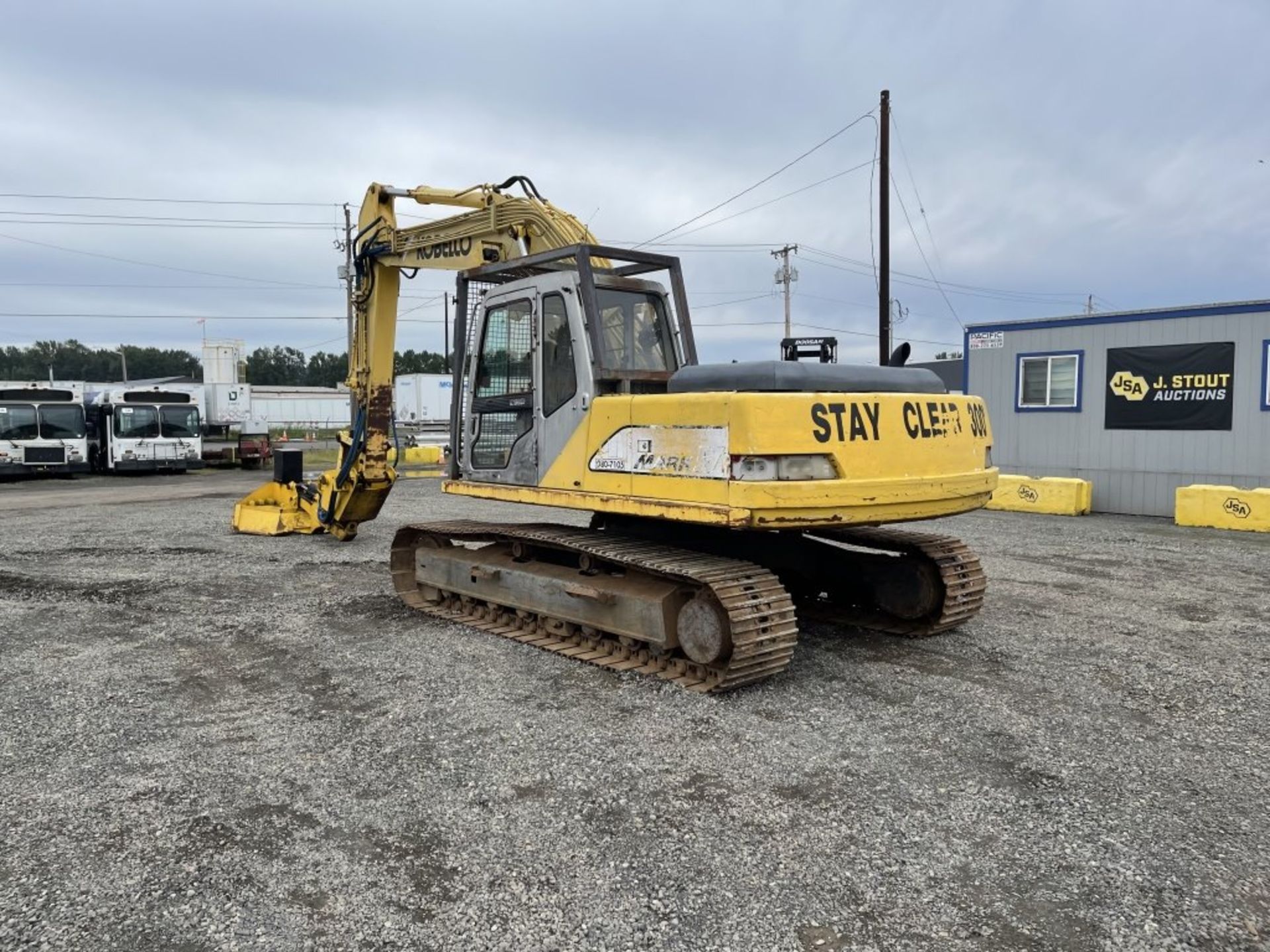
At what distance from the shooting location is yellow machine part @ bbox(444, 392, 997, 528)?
5.29 metres

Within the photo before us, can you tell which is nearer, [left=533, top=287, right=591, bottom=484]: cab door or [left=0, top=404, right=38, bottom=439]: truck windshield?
[left=533, top=287, right=591, bottom=484]: cab door

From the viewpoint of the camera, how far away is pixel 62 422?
2523cm

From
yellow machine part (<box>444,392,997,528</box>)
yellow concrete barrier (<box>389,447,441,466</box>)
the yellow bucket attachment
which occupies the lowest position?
the yellow bucket attachment

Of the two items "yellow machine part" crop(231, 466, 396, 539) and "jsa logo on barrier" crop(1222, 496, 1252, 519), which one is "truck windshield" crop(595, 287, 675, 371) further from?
"jsa logo on barrier" crop(1222, 496, 1252, 519)

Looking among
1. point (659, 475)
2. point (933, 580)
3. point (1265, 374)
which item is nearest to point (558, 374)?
point (659, 475)

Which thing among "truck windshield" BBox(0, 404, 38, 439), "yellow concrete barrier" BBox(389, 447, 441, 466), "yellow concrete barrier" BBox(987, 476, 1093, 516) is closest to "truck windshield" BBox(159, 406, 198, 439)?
"truck windshield" BBox(0, 404, 38, 439)

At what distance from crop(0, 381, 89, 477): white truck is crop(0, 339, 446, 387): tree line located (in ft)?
241

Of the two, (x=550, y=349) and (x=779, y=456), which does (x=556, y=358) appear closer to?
(x=550, y=349)

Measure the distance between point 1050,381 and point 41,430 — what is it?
25046 millimetres

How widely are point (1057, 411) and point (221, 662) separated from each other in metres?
14.8

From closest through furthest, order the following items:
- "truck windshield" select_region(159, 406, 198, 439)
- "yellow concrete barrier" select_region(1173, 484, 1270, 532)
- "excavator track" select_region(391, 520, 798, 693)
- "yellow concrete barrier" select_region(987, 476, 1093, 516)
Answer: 1. "excavator track" select_region(391, 520, 798, 693)
2. "yellow concrete barrier" select_region(1173, 484, 1270, 532)
3. "yellow concrete barrier" select_region(987, 476, 1093, 516)
4. "truck windshield" select_region(159, 406, 198, 439)

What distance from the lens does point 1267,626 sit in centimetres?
757

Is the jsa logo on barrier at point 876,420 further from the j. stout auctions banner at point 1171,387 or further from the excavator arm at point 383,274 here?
the j. stout auctions banner at point 1171,387

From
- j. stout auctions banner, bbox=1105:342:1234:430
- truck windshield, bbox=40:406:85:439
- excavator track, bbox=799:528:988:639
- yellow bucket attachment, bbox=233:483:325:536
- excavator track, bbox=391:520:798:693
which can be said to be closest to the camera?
excavator track, bbox=391:520:798:693
